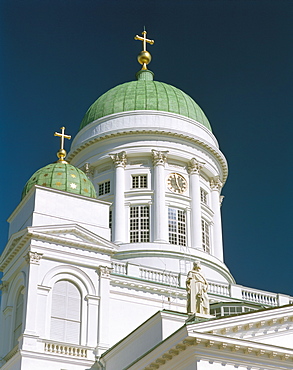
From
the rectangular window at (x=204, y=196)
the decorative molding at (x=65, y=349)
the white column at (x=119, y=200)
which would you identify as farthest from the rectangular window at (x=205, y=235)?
the decorative molding at (x=65, y=349)

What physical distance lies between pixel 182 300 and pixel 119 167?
468 inches

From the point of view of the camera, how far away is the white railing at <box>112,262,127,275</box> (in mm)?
41406

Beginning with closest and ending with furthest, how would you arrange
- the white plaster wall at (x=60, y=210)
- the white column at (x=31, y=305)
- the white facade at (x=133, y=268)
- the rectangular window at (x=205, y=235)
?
the white facade at (x=133, y=268), the white column at (x=31, y=305), the white plaster wall at (x=60, y=210), the rectangular window at (x=205, y=235)

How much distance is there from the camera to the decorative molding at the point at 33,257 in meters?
36.8

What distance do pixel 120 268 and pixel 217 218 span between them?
1262 centimetres

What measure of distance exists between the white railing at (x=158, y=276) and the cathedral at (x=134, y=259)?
0.06 meters

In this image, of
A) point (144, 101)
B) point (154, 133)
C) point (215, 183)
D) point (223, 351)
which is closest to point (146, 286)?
point (223, 351)

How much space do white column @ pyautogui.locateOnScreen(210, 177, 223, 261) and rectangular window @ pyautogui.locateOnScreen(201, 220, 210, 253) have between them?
1.53ft

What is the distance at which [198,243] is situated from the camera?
4881 centimetres

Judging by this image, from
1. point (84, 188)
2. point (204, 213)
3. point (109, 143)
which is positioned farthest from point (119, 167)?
point (84, 188)

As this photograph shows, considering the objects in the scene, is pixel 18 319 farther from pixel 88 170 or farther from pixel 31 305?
pixel 88 170

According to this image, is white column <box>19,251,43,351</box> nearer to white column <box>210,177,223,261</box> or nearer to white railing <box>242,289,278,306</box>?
white railing <box>242,289,278,306</box>

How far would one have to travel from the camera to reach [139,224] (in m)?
49.0

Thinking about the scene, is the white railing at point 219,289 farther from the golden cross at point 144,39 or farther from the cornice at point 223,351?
the golden cross at point 144,39
